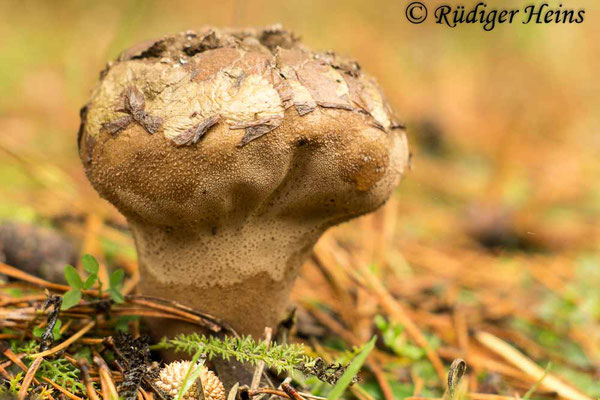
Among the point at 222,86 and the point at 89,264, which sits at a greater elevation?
the point at 222,86

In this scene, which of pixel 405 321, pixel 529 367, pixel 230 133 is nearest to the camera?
pixel 230 133

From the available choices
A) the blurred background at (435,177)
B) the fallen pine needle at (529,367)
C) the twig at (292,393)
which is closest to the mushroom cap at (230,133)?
the blurred background at (435,177)

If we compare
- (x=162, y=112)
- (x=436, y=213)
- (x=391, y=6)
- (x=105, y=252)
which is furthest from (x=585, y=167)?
(x=162, y=112)

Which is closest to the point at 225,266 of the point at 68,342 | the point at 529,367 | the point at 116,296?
the point at 116,296

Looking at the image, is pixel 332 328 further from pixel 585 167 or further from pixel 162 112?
pixel 585 167

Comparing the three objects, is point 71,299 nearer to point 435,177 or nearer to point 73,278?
point 73,278

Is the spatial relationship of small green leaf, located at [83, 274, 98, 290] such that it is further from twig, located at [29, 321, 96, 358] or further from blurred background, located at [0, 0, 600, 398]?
blurred background, located at [0, 0, 600, 398]

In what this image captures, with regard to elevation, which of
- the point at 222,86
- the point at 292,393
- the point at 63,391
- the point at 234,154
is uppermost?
the point at 222,86

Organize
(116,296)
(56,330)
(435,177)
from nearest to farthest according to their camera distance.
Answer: (56,330) → (116,296) → (435,177)
